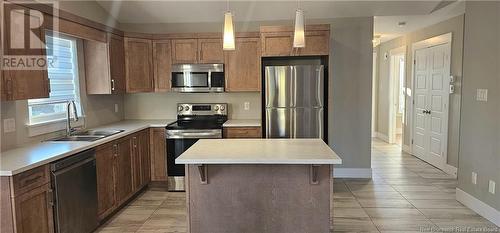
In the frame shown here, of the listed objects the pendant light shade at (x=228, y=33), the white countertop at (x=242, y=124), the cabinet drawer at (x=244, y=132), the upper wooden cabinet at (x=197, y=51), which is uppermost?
the upper wooden cabinet at (x=197, y=51)

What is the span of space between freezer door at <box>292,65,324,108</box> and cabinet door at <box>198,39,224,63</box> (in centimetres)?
112

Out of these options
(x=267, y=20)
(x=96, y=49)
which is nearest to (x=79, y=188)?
(x=96, y=49)

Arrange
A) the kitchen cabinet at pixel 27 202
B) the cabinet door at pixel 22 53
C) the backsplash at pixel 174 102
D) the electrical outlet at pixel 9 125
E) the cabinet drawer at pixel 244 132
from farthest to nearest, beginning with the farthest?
the backsplash at pixel 174 102, the cabinet drawer at pixel 244 132, the electrical outlet at pixel 9 125, the cabinet door at pixel 22 53, the kitchen cabinet at pixel 27 202

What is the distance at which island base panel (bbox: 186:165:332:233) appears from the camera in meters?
2.66

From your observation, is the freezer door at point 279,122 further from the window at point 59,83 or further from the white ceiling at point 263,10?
the window at point 59,83

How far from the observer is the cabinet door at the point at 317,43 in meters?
4.27

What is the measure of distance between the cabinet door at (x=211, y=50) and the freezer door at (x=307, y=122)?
132 cm

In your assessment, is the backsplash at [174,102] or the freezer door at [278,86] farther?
the backsplash at [174,102]

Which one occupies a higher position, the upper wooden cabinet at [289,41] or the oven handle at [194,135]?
the upper wooden cabinet at [289,41]

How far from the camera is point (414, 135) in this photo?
6355 mm

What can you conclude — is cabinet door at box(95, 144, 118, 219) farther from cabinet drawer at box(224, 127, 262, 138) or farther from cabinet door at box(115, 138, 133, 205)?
cabinet drawer at box(224, 127, 262, 138)

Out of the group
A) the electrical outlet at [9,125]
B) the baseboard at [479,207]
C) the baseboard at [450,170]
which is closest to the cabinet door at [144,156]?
the electrical outlet at [9,125]

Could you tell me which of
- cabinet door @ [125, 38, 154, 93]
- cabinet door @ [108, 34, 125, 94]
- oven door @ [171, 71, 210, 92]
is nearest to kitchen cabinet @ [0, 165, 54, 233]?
cabinet door @ [108, 34, 125, 94]

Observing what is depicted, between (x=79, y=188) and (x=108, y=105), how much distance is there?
200 cm
